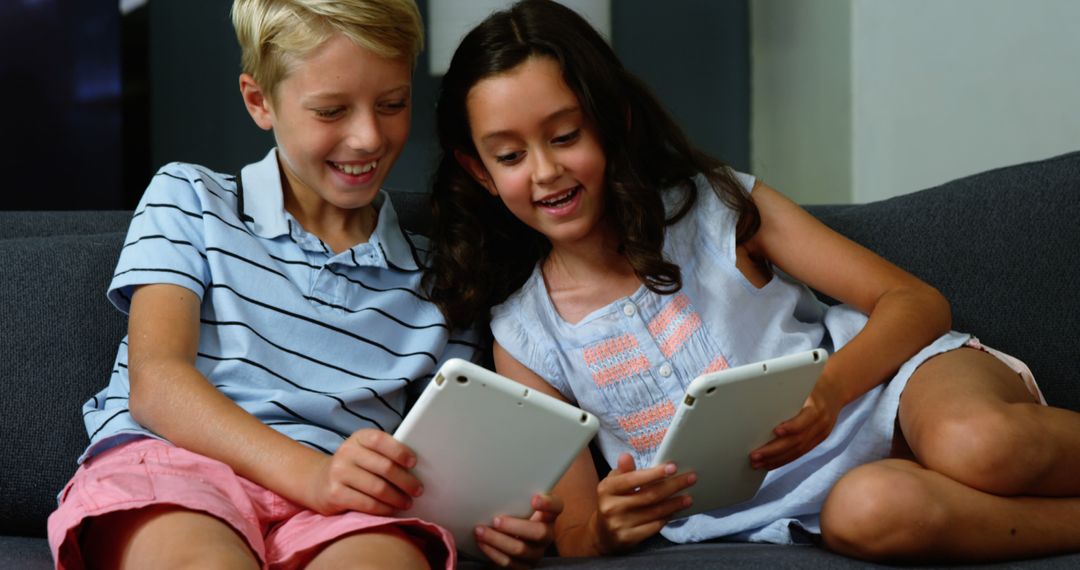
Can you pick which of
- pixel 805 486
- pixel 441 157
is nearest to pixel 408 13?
pixel 441 157

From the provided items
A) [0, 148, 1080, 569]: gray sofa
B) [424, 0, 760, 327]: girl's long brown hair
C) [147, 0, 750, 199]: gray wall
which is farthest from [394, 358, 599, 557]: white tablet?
[147, 0, 750, 199]: gray wall

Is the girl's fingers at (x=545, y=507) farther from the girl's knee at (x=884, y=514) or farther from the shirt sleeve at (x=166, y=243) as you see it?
the shirt sleeve at (x=166, y=243)

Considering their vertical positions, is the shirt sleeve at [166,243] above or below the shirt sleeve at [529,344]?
above

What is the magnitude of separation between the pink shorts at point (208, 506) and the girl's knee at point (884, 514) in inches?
14.9

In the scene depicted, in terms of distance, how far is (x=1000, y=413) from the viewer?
45.4 inches

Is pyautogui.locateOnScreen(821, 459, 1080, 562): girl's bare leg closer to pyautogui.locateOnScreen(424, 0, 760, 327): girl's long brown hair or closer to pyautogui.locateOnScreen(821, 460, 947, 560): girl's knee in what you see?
pyautogui.locateOnScreen(821, 460, 947, 560): girl's knee

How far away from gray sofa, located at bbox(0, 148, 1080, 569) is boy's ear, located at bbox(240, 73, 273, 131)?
0.24m

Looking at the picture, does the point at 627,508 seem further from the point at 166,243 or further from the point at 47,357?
the point at 47,357

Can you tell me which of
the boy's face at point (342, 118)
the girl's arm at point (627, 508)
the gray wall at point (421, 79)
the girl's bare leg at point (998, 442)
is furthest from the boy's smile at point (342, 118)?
the gray wall at point (421, 79)

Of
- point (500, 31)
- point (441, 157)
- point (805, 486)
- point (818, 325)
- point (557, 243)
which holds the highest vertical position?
point (500, 31)

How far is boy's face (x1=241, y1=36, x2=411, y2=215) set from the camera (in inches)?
53.1

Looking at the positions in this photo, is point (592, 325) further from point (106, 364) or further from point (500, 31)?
point (106, 364)

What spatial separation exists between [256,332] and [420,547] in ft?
1.13

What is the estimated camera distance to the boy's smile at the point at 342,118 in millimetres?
1350
